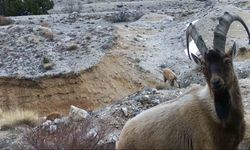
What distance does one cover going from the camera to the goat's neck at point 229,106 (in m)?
10.0

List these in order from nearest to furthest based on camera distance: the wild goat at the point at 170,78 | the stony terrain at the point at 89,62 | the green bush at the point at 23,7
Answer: the wild goat at the point at 170,78 → the stony terrain at the point at 89,62 → the green bush at the point at 23,7

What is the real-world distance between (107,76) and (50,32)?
17.6 ft

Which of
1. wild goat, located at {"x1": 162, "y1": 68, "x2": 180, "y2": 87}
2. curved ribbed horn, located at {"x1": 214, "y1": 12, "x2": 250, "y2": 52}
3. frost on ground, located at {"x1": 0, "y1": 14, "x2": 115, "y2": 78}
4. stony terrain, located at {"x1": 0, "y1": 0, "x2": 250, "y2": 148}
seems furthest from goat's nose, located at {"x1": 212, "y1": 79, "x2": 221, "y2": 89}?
frost on ground, located at {"x1": 0, "y1": 14, "x2": 115, "y2": 78}

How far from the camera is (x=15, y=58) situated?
1182 inches

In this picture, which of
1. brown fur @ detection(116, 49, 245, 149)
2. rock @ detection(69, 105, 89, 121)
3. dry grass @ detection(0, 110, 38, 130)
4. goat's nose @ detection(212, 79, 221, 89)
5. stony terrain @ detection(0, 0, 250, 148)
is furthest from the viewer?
stony terrain @ detection(0, 0, 250, 148)

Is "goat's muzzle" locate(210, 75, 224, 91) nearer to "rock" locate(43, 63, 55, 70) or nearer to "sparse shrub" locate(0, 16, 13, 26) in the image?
"rock" locate(43, 63, 55, 70)

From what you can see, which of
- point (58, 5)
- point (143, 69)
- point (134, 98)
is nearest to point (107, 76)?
point (143, 69)

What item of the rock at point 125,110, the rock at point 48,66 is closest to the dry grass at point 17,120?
the rock at point 125,110

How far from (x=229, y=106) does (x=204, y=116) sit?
20.6 inches

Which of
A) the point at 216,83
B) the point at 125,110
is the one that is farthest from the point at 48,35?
the point at 216,83

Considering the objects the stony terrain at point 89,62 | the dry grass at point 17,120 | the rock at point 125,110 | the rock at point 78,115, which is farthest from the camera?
the stony terrain at point 89,62

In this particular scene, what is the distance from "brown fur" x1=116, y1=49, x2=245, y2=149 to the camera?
33.3ft

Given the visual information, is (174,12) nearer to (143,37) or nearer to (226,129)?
(143,37)

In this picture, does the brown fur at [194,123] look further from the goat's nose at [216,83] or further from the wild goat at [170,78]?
the wild goat at [170,78]
